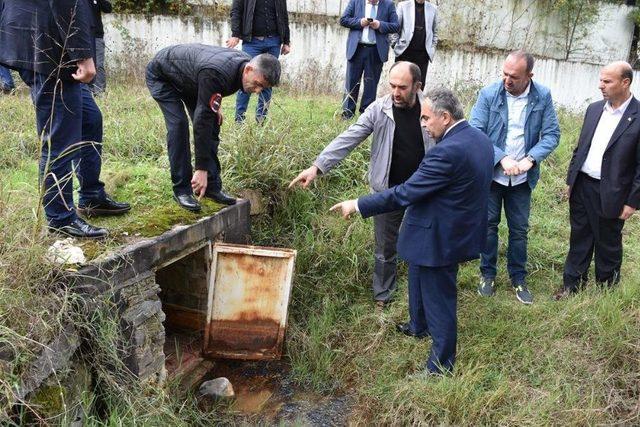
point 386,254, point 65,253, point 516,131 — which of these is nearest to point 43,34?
point 65,253

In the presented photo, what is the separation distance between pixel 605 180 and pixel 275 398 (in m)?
3.16

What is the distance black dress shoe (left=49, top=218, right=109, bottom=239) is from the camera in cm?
353

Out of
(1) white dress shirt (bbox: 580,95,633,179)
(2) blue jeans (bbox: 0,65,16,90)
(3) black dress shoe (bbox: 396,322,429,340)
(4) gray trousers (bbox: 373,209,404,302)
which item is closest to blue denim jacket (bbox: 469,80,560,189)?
(1) white dress shirt (bbox: 580,95,633,179)

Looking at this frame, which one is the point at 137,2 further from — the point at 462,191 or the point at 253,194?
the point at 462,191

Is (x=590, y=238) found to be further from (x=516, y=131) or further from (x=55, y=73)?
(x=55, y=73)

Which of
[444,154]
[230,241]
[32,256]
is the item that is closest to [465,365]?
[444,154]

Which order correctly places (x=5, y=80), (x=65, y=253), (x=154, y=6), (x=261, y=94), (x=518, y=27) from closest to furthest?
(x=65, y=253) → (x=261, y=94) → (x=5, y=80) → (x=518, y=27) → (x=154, y=6)

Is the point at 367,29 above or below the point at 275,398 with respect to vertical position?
above

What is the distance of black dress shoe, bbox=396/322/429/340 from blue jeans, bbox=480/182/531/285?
2.92ft

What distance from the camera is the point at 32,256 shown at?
3.12 metres

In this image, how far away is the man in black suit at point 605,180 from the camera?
13.5 feet

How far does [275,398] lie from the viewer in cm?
440

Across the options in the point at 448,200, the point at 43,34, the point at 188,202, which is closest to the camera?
the point at 43,34

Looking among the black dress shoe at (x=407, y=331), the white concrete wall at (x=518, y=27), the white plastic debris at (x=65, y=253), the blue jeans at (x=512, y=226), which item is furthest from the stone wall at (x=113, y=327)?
the white concrete wall at (x=518, y=27)
